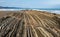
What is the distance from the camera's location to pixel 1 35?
928 cm

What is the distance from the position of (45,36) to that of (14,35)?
1.58 meters

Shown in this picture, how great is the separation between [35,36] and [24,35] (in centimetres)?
61

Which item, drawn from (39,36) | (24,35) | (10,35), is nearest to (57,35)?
(39,36)

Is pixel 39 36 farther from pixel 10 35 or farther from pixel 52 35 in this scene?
pixel 10 35

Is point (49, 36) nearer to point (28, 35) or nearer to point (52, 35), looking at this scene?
point (52, 35)

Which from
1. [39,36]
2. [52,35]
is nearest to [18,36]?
[39,36]

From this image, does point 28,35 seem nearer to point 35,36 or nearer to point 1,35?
point 35,36

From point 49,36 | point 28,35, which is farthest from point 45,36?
point 28,35

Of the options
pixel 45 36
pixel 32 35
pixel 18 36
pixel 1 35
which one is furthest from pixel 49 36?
pixel 1 35

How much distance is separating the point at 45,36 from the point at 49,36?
20 centimetres

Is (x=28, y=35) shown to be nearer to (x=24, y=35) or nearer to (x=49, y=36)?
(x=24, y=35)

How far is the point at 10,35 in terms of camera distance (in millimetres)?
9398

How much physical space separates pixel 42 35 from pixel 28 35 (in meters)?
0.73

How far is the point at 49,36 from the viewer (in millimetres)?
9234
